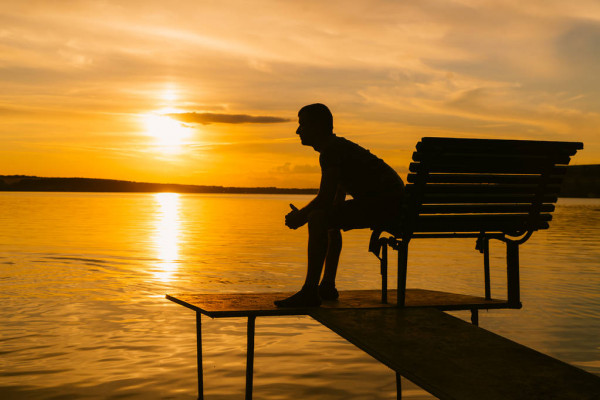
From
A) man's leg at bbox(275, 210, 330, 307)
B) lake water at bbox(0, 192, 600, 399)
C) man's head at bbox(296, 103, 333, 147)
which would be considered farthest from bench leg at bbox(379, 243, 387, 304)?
lake water at bbox(0, 192, 600, 399)

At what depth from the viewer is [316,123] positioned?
6.31m

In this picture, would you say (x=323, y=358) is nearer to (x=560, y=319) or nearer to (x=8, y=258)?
(x=560, y=319)

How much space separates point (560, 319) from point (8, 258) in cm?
1582

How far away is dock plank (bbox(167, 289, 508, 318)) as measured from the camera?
5.98 m

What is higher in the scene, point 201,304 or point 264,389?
point 201,304

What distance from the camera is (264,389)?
7816 mm

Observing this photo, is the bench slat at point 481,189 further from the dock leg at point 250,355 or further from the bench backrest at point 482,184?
the dock leg at point 250,355

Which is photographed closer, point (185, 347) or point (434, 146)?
point (434, 146)

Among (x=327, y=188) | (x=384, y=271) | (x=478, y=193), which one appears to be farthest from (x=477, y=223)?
(x=327, y=188)

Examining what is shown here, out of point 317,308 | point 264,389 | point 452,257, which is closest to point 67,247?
point 452,257

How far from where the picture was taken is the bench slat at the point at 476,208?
247 inches

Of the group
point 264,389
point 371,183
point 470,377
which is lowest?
point 264,389

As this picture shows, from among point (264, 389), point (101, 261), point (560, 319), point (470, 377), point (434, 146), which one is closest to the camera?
point (470, 377)

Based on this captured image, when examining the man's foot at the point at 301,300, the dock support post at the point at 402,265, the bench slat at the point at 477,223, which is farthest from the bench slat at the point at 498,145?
the man's foot at the point at 301,300
